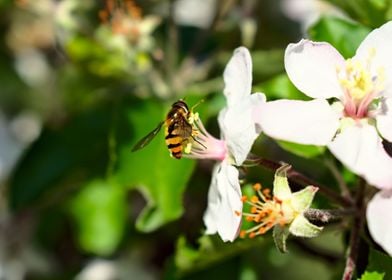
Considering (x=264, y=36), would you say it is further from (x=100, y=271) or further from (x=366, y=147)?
(x=366, y=147)

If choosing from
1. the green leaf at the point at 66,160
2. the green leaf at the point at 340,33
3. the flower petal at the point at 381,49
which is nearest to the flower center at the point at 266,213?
the flower petal at the point at 381,49

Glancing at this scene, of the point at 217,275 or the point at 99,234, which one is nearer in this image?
the point at 217,275

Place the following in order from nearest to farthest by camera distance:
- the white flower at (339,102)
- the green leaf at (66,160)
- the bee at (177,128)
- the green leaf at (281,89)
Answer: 1. the white flower at (339,102)
2. the bee at (177,128)
3. the green leaf at (281,89)
4. the green leaf at (66,160)

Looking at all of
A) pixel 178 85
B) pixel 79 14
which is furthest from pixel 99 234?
pixel 79 14

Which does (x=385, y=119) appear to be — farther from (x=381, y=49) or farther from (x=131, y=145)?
(x=131, y=145)

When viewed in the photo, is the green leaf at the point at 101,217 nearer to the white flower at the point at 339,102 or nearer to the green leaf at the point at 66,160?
the green leaf at the point at 66,160

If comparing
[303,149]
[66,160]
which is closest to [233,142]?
[303,149]
